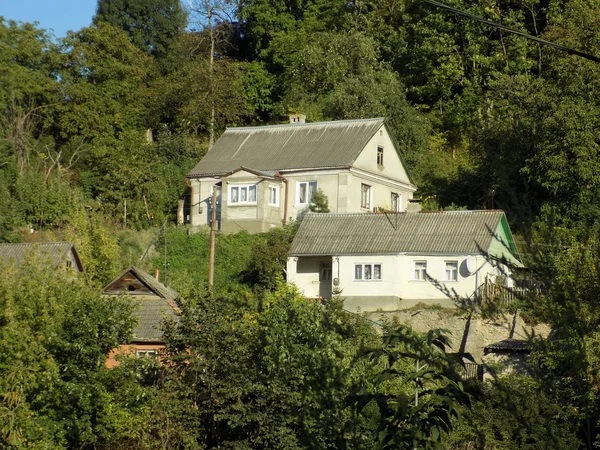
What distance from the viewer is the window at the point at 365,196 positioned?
41000 mm

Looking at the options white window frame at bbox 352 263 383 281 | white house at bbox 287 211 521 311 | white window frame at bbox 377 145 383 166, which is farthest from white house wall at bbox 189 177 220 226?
white window frame at bbox 352 263 383 281

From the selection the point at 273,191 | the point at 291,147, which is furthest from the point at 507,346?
the point at 291,147

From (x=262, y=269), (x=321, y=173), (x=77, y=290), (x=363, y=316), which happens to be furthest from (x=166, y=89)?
(x=77, y=290)

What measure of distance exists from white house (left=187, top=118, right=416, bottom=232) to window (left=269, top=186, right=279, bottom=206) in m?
0.04

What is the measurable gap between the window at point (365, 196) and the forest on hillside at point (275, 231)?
375cm

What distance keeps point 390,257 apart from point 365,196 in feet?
22.0

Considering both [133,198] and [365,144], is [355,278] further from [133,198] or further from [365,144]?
[133,198]

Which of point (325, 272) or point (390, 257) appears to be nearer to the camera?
point (390, 257)

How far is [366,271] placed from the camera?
35.2m

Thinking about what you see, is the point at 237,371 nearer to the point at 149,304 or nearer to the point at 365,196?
the point at 149,304

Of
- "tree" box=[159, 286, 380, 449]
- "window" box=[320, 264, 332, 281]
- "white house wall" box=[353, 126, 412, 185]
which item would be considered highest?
"white house wall" box=[353, 126, 412, 185]

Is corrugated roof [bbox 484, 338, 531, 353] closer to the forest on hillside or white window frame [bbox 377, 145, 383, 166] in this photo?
the forest on hillside

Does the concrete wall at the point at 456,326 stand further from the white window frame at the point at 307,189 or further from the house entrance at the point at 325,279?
the white window frame at the point at 307,189

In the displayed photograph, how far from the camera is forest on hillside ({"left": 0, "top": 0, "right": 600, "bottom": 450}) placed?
729 cm
